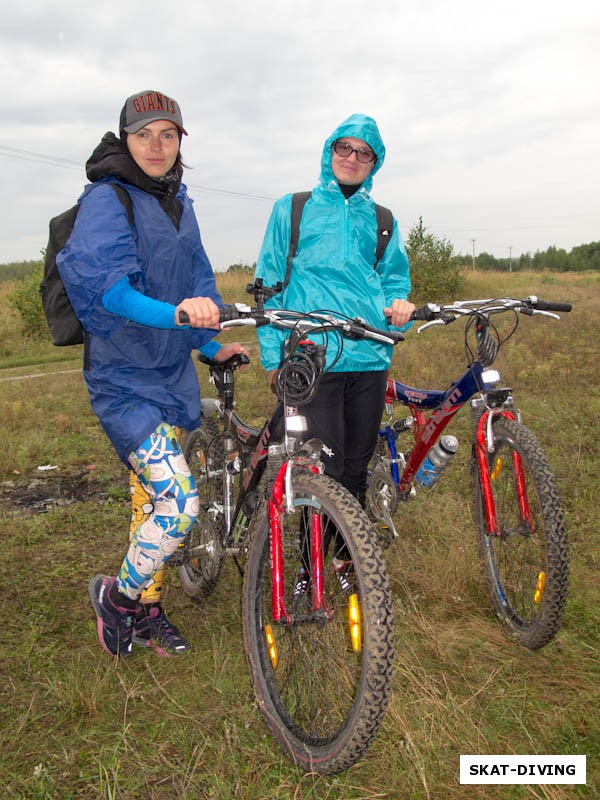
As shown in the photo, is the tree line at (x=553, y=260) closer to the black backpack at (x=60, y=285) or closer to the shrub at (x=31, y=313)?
the shrub at (x=31, y=313)

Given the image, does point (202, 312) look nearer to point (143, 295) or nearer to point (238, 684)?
point (143, 295)

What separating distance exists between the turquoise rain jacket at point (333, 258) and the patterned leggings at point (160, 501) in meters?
0.77

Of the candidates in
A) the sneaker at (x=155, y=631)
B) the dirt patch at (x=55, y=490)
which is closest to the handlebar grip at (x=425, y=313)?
the sneaker at (x=155, y=631)

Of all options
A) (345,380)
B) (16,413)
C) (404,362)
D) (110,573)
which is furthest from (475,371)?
(404,362)

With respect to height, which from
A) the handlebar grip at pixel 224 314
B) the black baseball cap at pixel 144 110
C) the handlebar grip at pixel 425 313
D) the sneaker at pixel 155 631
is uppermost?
the black baseball cap at pixel 144 110

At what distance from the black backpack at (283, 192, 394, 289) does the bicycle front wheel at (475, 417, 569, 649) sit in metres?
1.16

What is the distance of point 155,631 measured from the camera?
11.5 feet

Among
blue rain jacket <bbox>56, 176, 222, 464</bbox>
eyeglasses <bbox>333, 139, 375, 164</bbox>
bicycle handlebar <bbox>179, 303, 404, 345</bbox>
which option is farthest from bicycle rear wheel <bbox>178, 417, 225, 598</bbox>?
eyeglasses <bbox>333, 139, 375, 164</bbox>

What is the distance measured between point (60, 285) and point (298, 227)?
4.16ft

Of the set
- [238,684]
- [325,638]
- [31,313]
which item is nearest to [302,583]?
[325,638]

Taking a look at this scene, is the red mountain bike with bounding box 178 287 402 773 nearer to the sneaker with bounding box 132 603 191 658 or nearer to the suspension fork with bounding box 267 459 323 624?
the suspension fork with bounding box 267 459 323 624

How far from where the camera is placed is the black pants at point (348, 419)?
3482 mm

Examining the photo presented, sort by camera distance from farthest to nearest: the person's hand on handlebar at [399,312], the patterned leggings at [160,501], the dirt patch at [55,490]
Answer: the dirt patch at [55,490] < the person's hand on handlebar at [399,312] < the patterned leggings at [160,501]

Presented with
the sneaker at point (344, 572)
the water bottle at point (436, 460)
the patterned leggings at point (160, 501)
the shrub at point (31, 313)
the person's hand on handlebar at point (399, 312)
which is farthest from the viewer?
the shrub at point (31, 313)
